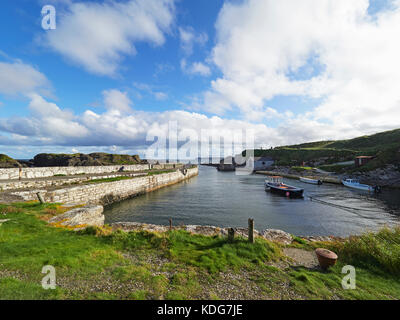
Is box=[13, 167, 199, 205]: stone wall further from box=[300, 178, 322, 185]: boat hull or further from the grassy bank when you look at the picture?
box=[300, 178, 322, 185]: boat hull

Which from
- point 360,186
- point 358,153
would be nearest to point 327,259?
point 360,186

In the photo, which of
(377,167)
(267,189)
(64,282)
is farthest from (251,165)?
(64,282)

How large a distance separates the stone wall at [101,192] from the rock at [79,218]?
249 inches

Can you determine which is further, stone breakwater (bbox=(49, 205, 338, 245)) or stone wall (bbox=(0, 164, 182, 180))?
stone wall (bbox=(0, 164, 182, 180))

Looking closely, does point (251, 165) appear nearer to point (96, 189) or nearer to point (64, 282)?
point (96, 189)

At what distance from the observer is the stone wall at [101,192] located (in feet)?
54.2

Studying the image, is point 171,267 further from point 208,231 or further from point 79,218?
point 79,218

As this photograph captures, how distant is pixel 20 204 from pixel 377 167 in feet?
241

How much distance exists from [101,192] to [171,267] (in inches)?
855

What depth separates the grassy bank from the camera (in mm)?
4922

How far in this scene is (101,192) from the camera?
23719 millimetres

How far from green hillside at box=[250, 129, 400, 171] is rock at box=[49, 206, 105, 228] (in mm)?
67595
